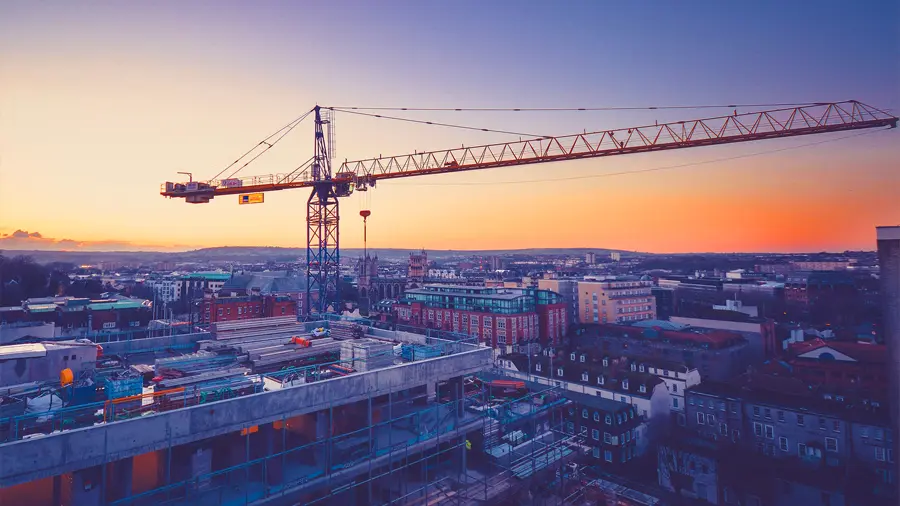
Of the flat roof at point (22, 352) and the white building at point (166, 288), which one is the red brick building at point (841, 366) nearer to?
the flat roof at point (22, 352)

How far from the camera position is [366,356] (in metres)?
10.2

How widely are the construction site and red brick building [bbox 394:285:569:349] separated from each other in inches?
954

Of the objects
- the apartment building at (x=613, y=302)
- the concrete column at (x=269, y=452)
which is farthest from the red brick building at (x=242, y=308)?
the concrete column at (x=269, y=452)

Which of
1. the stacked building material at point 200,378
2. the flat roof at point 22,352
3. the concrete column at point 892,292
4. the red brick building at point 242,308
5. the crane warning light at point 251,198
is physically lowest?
the red brick building at point 242,308

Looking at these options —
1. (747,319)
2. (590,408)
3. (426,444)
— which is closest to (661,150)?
(590,408)

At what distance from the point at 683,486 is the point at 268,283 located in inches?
1851

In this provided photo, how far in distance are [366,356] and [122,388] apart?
14.6 ft

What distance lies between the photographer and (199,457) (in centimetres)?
763

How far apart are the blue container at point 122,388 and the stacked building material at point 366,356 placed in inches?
151

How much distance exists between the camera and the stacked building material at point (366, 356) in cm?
995

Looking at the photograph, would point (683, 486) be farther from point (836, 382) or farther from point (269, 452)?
point (269, 452)

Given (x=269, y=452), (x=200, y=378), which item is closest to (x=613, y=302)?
(x=269, y=452)

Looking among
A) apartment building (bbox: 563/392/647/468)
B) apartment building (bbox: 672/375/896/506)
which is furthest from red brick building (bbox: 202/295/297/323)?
apartment building (bbox: 672/375/896/506)

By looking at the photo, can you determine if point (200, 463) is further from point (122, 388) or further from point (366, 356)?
point (366, 356)
